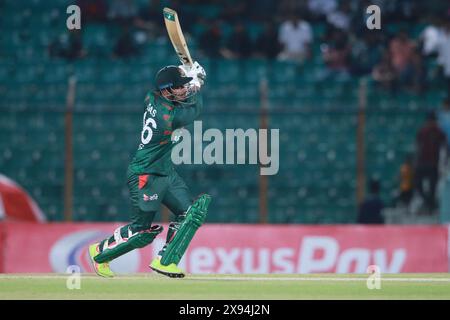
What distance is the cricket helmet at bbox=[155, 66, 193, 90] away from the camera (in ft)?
41.8

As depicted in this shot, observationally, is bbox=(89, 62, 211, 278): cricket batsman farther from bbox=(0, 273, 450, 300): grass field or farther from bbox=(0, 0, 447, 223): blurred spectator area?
bbox=(0, 0, 447, 223): blurred spectator area

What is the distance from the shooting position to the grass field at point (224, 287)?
11578mm

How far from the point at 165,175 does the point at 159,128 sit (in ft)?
1.68

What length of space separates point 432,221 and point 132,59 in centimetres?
641

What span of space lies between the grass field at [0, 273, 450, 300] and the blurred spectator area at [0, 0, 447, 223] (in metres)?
5.23

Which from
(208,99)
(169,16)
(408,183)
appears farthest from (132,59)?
(169,16)

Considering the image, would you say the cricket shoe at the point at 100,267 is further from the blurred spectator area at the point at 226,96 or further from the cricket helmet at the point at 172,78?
the blurred spectator area at the point at 226,96

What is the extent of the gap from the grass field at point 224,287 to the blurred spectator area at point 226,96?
523 centimetres

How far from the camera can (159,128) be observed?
498 inches

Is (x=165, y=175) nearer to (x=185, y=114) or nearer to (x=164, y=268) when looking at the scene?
(x=185, y=114)

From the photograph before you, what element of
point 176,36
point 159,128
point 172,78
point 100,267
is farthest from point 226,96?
point 159,128
